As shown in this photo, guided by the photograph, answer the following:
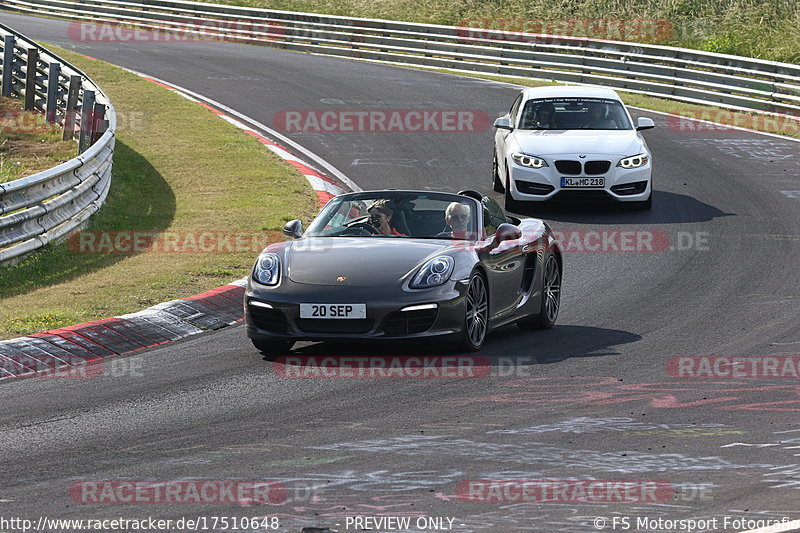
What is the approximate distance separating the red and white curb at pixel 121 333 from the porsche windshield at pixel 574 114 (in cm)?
731

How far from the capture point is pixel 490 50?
107 ft

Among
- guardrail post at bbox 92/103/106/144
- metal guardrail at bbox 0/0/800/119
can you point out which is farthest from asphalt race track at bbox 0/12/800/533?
metal guardrail at bbox 0/0/800/119

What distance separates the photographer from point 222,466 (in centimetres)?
666

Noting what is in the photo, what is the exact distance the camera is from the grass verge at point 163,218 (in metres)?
11.9

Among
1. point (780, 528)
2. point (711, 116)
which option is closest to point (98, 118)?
point (711, 116)

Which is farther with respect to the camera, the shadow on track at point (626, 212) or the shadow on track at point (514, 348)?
the shadow on track at point (626, 212)

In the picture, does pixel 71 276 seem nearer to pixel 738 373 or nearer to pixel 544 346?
pixel 544 346

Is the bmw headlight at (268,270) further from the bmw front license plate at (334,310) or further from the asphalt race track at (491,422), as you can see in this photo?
the asphalt race track at (491,422)

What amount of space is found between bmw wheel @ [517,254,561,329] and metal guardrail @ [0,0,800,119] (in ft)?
52.9

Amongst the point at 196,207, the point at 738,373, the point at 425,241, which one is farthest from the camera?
the point at 196,207

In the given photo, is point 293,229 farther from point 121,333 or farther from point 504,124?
point 504,124

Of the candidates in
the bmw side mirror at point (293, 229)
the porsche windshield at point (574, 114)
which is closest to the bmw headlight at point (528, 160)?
the porsche windshield at point (574, 114)

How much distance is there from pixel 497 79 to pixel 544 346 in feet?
70.7

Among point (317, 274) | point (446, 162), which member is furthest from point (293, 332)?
point (446, 162)
